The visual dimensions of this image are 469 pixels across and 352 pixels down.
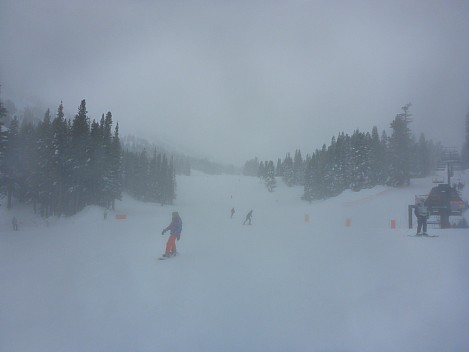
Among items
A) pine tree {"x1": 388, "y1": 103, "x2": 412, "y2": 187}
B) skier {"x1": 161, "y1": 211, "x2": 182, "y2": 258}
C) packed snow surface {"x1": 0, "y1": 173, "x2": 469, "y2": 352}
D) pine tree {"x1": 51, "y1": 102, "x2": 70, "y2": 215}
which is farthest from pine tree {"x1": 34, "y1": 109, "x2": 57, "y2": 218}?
pine tree {"x1": 388, "y1": 103, "x2": 412, "y2": 187}

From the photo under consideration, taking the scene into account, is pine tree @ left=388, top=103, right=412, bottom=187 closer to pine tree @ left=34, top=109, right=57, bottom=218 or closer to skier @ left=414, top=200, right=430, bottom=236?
skier @ left=414, top=200, right=430, bottom=236

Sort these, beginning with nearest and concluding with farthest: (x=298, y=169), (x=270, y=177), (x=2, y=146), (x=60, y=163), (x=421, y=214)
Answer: (x=421, y=214)
(x=2, y=146)
(x=60, y=163)
(x=298, y=169)
(x=270, y=177)

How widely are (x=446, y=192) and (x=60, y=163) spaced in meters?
20.3

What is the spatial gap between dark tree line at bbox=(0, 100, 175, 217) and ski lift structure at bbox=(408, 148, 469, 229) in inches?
483

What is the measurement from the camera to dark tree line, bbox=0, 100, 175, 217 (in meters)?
13.6

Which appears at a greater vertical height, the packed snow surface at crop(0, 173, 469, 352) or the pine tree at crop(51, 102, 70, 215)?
the pine tree at crop(51, 102, 70, 215)

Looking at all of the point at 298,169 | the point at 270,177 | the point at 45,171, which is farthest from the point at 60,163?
the point at 270,177

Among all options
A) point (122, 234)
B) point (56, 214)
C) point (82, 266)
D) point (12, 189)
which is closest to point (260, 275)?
point (82, 266)

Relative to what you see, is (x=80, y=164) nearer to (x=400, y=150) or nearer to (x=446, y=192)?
(x=400, y=150)

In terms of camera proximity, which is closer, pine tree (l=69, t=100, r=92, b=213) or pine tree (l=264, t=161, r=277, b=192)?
pine tree (l=69, t=100, r=92, b=213)

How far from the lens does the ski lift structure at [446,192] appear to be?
735 cm

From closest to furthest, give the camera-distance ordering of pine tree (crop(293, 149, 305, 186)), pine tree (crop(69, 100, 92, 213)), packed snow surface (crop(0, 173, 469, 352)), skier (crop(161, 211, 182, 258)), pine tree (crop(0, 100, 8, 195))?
packed snow surface (crop(0, 173, 469, 352)) → skier (crop(161, 211, 182, 258)) → pine tree (crop(69, 100, 92, 213)) → pine tree (crop(0, 100, 8, 195)) → pine tree (crop(293, 149, 305, 186))

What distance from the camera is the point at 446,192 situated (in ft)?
28.0

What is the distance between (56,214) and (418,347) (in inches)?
712
